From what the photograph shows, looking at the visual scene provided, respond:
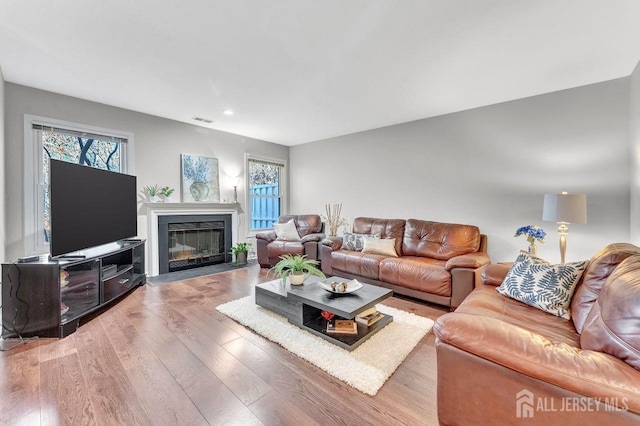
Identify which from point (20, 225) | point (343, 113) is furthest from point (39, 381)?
point (343, 113)

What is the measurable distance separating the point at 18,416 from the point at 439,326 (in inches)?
89.9

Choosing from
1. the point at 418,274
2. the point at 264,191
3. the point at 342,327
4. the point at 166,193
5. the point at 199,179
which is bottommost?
the point at 342,327

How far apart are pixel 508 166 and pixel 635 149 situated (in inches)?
41.8

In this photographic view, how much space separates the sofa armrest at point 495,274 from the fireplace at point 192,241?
4.20 metres

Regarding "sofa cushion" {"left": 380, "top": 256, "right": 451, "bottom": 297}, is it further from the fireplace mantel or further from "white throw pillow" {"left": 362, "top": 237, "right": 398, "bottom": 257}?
the fireplace mantel

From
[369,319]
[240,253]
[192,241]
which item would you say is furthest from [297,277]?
[192,241]

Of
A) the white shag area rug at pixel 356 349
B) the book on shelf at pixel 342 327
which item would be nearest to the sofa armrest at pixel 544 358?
the white shag area rug at pixel 356 349

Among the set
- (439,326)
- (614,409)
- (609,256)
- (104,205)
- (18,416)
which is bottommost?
(18,416)

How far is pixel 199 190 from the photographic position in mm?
4695

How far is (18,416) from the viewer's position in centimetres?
145

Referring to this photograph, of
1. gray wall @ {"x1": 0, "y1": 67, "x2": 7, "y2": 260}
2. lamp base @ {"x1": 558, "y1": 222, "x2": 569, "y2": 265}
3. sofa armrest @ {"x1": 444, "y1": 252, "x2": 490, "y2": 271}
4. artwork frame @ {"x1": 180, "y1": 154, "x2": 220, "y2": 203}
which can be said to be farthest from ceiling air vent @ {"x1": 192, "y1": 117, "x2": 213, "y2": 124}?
lamp base @ {"x1": 558, "y1": 222, "x2": 569, "y2": 265}

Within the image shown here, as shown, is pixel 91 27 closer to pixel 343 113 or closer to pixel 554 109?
pixel 343 113

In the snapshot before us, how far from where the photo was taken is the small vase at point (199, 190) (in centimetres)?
462

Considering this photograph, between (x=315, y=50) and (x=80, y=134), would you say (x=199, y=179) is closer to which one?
(x=80, y=134)
